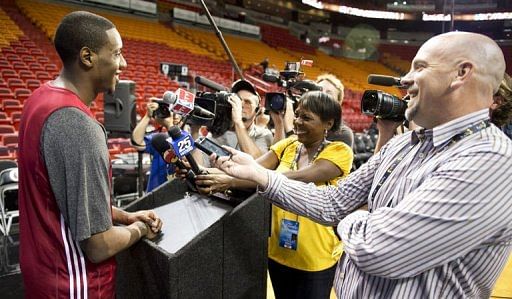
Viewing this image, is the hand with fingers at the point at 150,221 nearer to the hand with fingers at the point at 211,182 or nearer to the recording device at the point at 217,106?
the hand with fingers at the point at 211,182

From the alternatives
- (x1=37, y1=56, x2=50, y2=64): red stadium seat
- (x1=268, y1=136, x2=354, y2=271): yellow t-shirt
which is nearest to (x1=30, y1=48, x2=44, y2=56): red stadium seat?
(x1=37, y1=56, x2=50, y2=64): red stadium seat

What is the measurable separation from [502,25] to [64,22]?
914 cm

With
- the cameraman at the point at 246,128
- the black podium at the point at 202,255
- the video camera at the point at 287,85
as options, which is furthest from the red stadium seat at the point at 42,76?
the black podium at the point at 202,255

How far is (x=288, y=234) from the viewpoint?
1.43 metres

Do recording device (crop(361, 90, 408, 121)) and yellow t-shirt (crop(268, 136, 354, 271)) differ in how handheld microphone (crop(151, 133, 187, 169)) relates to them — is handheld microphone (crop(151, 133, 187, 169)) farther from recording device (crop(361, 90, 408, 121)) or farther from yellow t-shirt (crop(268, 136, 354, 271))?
recording device (crop(361, 90, 408, 121))

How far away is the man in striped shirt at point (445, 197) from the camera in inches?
27.7

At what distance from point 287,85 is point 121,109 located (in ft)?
5.04

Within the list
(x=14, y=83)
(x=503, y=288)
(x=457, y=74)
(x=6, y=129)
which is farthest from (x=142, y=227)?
(x=14, y=83)

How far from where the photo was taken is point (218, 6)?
1468 centimetres

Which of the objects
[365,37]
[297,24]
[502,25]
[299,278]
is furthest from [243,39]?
[299,278]

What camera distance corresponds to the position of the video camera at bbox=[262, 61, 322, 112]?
189cm

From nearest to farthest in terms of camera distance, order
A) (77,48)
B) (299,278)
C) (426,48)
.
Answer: (426,48) < (77,48) < (299,278)

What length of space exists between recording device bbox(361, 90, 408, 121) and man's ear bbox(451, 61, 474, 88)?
533 millimetres

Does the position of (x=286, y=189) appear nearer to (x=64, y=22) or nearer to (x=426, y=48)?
(x=426, y=48)
